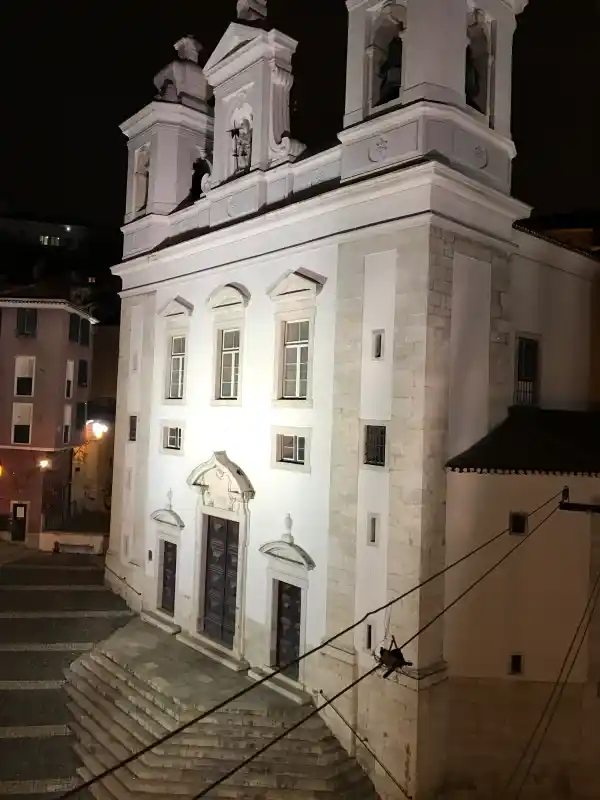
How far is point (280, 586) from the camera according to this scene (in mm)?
14320

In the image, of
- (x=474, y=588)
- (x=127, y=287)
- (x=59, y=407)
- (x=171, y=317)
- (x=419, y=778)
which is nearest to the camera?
(x=419, y=778)

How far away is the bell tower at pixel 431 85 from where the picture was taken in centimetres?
1195

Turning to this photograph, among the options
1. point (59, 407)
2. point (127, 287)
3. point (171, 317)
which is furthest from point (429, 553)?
point (59, 407)

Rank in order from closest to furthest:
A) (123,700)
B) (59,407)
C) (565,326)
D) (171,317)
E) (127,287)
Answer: (123,700)
(565,326)
(171,317)
(127,287)
(59,407)

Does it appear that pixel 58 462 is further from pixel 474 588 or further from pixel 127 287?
pixel 474 588

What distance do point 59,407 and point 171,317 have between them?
13210 mm

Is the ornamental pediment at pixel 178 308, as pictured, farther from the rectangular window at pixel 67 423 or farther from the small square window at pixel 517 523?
the rectangular window at pixel 67 423

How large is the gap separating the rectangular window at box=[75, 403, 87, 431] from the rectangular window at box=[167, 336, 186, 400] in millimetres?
14409

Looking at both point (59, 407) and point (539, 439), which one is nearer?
point (539, 439)

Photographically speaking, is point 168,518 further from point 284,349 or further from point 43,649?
point 284,349

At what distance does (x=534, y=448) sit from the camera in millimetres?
12211

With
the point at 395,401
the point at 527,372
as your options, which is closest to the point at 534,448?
the point at 527,372

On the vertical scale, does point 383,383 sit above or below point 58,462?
above

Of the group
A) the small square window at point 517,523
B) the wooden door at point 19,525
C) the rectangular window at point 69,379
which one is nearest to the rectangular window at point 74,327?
the rectangular window at point 69,379
